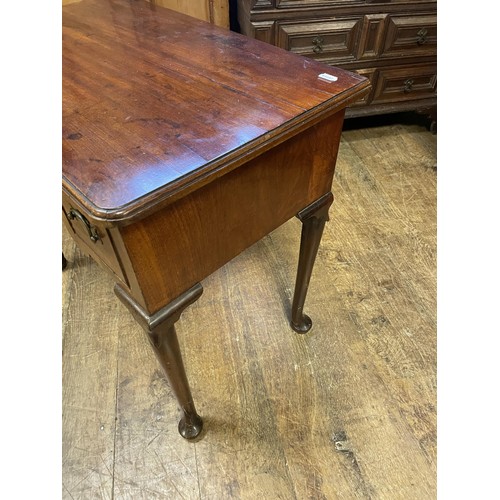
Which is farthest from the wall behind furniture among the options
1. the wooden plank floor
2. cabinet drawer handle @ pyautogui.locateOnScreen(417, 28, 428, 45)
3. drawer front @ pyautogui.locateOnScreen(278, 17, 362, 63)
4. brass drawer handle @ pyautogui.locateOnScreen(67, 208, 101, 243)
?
brass drawer handle @ pyautogui.locateOnScreen(67, 208, 101, 243)

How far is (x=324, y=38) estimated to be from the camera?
1615 millimetres

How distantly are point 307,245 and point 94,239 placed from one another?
551 millimetres

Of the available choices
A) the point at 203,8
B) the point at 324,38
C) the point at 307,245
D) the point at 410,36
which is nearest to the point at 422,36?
the point at 410,36

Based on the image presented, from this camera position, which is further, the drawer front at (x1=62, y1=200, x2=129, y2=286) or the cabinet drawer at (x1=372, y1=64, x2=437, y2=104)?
the cabinet drawer at (x1=372, y1=64, x2=437, y2=104)

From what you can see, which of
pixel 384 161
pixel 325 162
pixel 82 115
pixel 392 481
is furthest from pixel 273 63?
pixel 384 161

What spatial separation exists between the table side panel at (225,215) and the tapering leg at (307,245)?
0.13 ft

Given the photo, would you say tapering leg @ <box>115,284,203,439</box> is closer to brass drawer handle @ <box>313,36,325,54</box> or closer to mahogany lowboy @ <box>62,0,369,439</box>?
mahogany lowboy @ <box>62,0,369,439</box>

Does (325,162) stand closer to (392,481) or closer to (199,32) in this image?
(199,32)

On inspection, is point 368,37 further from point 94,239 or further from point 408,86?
point 94,239

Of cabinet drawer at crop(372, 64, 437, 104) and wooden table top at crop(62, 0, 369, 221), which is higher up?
wooden table top at crop(62, 0, 369, 221)

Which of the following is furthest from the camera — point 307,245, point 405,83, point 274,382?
point 405,83

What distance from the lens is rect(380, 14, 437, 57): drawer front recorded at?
1.67 meters

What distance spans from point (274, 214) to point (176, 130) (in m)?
0.27

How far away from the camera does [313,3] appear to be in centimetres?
150
